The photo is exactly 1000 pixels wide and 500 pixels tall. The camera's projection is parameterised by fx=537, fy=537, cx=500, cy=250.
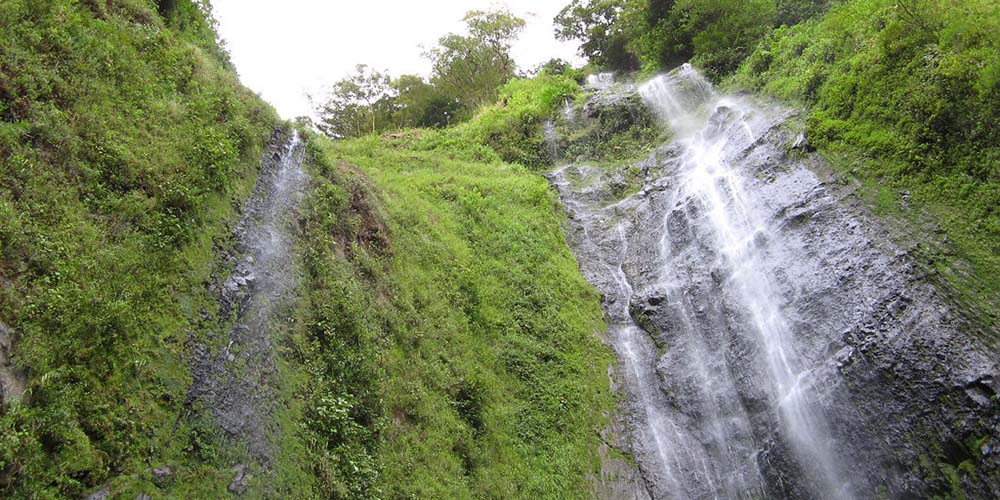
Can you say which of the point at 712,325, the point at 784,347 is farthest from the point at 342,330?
the point at 784,347

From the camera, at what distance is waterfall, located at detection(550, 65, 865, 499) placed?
36.4ft

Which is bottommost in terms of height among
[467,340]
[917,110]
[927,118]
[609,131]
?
[467,340]

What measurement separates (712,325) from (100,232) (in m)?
12.8

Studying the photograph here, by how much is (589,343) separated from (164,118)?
36.2 feet

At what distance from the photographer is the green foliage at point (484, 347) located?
1007cm

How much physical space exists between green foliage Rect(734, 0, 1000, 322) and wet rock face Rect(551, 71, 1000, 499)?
725mm

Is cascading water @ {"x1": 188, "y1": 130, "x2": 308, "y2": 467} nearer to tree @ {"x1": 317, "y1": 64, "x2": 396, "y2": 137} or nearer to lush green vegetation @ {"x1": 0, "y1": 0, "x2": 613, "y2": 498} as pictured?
lush green vegetation @ {"x1": 0, "y1": 0, "x2": 613, "y2": 498}

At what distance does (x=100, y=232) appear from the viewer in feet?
23.2

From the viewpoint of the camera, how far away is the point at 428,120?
36.2 metres

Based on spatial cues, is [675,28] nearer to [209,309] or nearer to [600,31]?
[600,31]

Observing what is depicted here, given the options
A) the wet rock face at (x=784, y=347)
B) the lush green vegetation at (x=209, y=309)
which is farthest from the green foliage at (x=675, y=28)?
the lush green vegetation at (x=209, y=309)

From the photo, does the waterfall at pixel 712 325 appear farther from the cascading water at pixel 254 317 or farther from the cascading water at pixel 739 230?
the cascading water at pixel 254 317

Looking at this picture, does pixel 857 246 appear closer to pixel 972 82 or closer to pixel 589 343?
pixel 972 82

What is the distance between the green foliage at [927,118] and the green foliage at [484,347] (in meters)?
7.68
